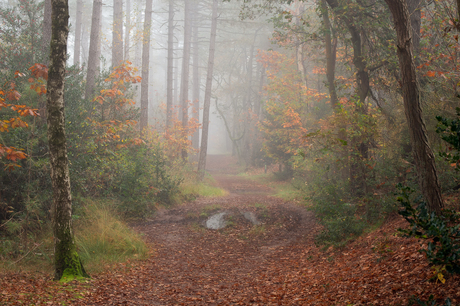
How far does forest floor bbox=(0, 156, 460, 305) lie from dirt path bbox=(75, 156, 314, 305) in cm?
2

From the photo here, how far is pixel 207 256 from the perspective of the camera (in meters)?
7.58

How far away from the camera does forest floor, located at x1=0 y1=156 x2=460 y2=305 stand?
396 centimetres

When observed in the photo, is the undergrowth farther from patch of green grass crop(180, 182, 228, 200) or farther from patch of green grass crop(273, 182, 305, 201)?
patch of green grass crop(273, 182, 305, 201)

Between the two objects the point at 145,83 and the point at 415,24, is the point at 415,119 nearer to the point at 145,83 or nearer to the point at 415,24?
the point at 415,24

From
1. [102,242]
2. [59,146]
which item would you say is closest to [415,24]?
[59,146]

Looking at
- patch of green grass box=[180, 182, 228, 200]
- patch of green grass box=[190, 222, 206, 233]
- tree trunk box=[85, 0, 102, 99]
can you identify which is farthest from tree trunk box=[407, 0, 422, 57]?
tree trunk box=[85, 0, 102, 99]

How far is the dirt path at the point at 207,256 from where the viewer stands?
5.14 metres

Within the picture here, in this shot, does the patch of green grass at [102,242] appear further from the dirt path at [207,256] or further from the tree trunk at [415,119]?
the tree trunk at [415,119]

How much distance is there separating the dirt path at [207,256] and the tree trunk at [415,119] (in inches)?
106

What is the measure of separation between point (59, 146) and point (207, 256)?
4268 millimetres

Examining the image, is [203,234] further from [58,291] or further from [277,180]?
[277,180]

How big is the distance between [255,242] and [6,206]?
601 centimetres

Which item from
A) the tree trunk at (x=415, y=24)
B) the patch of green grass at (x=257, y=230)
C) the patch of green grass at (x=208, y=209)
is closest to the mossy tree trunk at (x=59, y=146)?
the patch of green grass at (x=257, y=230)

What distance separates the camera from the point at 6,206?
6895mm
